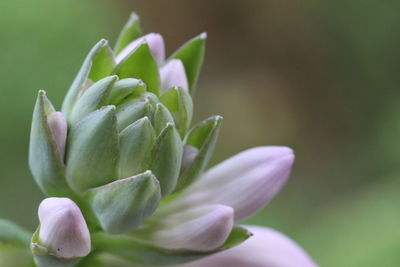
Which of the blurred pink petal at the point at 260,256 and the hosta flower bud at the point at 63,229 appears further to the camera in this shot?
the blurred pink petal at the point at 260,256

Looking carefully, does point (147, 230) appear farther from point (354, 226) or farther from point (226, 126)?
point (226, 126)

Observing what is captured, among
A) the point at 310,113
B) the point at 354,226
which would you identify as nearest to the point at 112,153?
the point at 354,226

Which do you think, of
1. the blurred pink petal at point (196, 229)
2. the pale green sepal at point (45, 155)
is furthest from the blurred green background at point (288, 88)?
the pale green sepal at point (45, 155)

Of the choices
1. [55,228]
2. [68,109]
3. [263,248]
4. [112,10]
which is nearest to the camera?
[55,228]

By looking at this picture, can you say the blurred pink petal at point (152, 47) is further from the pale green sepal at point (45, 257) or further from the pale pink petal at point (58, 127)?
the pale green sepal at point (45, 257)

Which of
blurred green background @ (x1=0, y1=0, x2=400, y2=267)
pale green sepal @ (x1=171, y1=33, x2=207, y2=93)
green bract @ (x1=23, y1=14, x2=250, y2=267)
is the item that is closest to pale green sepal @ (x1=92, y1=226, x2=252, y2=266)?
green bract @ (x1=23, y1=14, x2=250, y2=267)

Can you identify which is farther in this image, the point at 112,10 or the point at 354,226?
the point at 112,10

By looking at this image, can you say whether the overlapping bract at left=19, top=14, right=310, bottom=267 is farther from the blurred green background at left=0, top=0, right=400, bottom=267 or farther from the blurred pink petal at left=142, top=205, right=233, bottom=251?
the blurred green background at left=0, top=0, right=400, bottom=267
